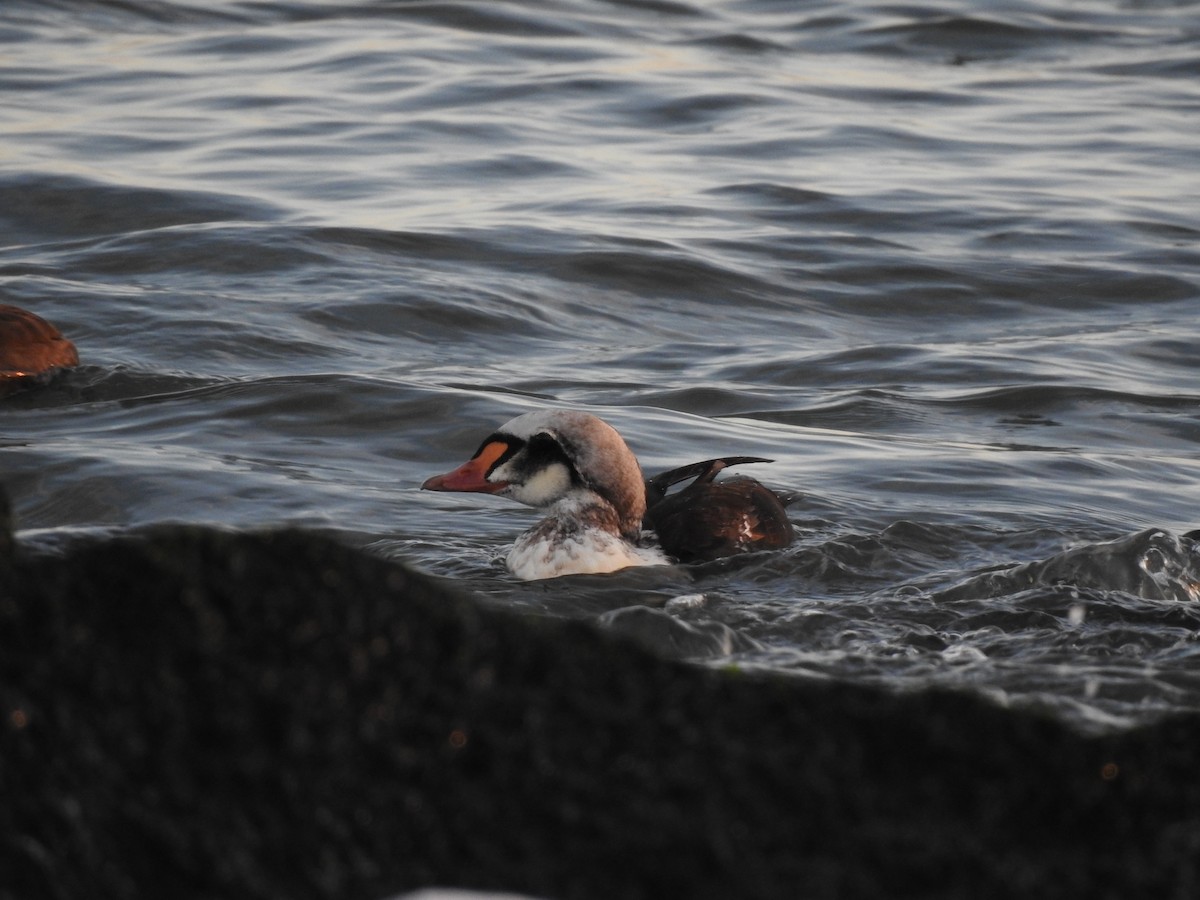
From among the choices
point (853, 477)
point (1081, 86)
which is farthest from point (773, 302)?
point (1081, 86)

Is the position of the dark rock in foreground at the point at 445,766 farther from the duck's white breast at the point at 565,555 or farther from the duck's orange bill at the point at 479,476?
the duck's orange bill at the point at 479,476

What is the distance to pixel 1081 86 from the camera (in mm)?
18750

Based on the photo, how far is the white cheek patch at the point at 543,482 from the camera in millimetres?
5973

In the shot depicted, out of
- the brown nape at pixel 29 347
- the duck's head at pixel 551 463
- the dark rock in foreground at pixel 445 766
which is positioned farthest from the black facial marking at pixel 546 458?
the dark rock in foreground at pixel 445 766

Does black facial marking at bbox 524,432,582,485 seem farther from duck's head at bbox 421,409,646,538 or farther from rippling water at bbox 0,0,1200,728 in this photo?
rippling water at bbox 0,0,1200,728

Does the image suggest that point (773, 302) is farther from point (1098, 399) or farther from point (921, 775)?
point (921, 775)

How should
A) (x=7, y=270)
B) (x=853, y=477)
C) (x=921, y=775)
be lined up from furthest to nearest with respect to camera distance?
(x=7, y=270)
(x=853, y=477)
(x=921, y=775)

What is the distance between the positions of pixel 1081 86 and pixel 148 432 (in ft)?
47.1

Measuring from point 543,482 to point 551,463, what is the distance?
0.26 feet

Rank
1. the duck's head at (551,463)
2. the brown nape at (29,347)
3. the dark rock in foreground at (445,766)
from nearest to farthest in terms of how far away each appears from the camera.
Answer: the dark rock in foreground at (445,766), the duck's head at (551,463), the brown nape at (29,347)

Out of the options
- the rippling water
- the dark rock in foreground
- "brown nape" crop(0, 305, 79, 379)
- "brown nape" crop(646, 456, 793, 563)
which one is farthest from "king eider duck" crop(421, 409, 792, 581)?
the dark rock in foreground

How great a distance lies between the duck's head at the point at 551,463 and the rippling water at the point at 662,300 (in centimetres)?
28

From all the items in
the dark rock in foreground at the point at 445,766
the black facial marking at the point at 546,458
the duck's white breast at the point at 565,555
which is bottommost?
the duck's white breast at the point at 565,555

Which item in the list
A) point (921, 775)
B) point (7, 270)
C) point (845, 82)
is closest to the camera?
point (921, 775)
